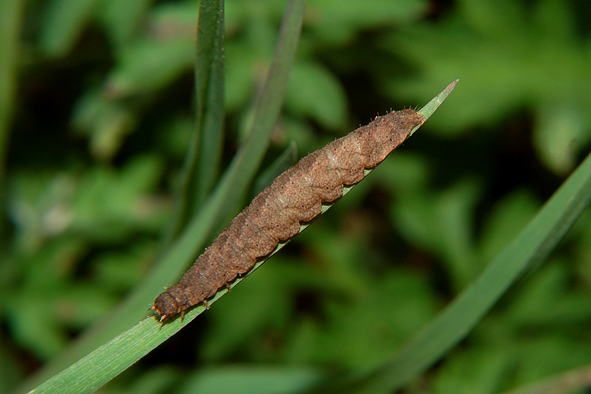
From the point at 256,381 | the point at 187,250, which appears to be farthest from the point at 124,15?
the point at 256,381

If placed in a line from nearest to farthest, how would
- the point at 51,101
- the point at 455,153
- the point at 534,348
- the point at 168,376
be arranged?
the point at 168,376 < the point at 534,348 < the point at 455,153 < the point at 51,101

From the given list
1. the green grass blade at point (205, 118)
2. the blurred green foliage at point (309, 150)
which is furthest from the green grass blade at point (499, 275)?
the green grass blade at point (205, 118)

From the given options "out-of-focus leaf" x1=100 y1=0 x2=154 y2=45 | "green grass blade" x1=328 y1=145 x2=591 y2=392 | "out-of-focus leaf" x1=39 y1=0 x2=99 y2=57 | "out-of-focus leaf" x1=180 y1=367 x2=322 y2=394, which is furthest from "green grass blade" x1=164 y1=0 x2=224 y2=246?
"out-of-focus leaf" x1=39 y1=0 x2=99 y2=57

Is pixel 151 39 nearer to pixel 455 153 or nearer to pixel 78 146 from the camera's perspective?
pixel 78 146

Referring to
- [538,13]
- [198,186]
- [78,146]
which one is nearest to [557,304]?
[538,13]

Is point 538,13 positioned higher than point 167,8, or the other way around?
point 167,8

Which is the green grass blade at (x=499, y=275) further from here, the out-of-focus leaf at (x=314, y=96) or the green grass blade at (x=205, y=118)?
the out-of-focus leaf at (x=314, y=96)
